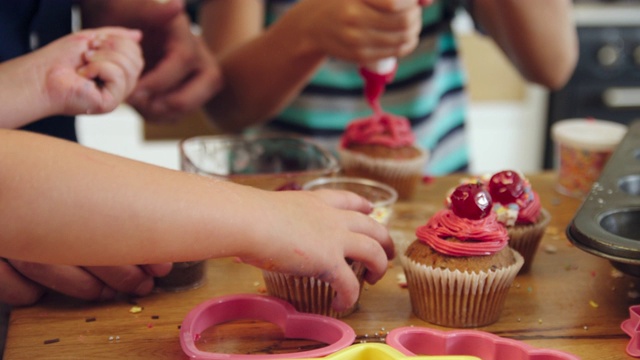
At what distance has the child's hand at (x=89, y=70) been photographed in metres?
1.02

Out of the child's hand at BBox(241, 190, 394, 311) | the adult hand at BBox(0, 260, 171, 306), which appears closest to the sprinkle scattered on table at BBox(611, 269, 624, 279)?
the child's hand at BBox(241, 190, 394, 311)

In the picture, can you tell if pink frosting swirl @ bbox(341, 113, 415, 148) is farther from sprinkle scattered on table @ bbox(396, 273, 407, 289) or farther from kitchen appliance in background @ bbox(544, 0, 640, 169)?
kitchen appliance in background @ bbox(544, 0, 640, 169)

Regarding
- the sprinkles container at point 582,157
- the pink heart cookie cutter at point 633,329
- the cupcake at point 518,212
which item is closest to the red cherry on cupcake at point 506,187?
the cupcake at point 518,212

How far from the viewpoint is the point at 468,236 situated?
0.94 metres

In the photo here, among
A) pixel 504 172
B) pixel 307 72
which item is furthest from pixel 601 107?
pixel 504 172

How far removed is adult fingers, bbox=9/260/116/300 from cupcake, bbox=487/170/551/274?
53cm

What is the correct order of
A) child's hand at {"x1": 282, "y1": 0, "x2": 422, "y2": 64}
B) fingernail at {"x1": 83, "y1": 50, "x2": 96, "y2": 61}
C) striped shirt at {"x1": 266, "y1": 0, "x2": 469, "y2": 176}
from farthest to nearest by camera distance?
striped shirt at {"x1": 266, "y1": 0, "x2": 469, "y2": 176} < child's hand at {"x1": 282, "y1": 0, "x2": 422, "y2": 64} < fingernail at {"x1": 83, "y1": 50, "x2": 96, "y2": 61}

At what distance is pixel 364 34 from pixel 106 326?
2.14 ft

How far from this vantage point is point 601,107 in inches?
119

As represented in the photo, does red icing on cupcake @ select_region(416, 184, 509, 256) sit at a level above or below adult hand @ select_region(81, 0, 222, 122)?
below

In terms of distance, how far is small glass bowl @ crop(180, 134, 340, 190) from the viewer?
4.24 feet

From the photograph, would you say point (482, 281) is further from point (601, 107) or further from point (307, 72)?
point (601, 107)

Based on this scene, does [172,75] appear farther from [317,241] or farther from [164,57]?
[317,241]

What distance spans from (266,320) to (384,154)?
549 millimetres
